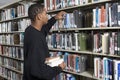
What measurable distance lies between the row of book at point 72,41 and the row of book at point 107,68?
1.13 feet

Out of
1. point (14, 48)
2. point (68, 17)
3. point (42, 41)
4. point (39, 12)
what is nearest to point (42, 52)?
point (42, 41)

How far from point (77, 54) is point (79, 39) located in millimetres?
257

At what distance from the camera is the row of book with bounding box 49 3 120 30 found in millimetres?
2022

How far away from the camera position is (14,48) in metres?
4.21

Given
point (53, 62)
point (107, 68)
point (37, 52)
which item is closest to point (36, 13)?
point (37, 52)

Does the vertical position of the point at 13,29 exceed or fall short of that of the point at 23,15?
it falls short

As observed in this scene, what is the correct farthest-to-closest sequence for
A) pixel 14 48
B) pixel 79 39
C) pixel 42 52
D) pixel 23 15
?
pixel 14 48, pixel 23 15, pixel 79 39, pixel 42 52

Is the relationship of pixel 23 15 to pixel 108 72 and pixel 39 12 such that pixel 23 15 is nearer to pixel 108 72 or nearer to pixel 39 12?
pixel 39 12

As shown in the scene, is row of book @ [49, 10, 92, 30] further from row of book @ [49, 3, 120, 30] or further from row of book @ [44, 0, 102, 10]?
row of book @ [44, 0, 102, 10]

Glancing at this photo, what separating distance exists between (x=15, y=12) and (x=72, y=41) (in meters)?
2.12

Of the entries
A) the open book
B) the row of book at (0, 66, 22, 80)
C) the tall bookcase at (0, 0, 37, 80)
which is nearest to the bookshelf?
the open book

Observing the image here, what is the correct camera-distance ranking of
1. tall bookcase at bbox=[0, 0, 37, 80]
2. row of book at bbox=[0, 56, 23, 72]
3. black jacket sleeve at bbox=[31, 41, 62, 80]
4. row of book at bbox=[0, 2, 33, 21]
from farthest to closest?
row of book at bbox=[0, 56, 23, 72]
tall bookcase at bbox=[0, 0, 37, 80]
row of book at bbox=[0, 2, 33, 21]
black jacket sleeve at bbox=[31, 41, 62, 80]

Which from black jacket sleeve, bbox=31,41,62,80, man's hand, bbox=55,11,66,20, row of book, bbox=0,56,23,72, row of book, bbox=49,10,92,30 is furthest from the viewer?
row of book, bbox=0,56,23,72

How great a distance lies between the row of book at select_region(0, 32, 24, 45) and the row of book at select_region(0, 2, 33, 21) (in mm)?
429
